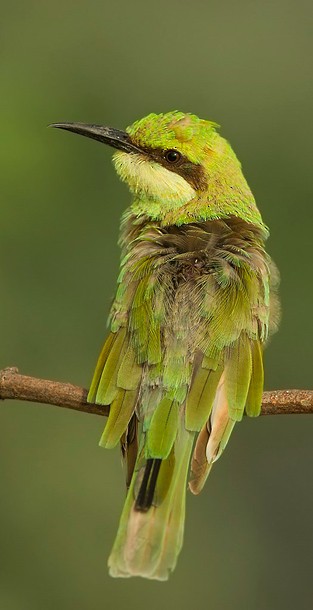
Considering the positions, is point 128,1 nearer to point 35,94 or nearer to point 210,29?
point 210,29

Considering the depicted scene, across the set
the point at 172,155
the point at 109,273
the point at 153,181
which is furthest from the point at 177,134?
the point at 109,273

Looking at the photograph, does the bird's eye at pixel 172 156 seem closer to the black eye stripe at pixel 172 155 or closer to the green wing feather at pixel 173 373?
the black eye stripe at pixel 172 155

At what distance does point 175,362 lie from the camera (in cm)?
305

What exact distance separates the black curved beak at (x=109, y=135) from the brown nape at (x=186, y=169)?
0.09 meters

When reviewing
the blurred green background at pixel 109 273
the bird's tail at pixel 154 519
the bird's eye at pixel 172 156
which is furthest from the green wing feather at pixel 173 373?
the blurred green background at pixel 109 273

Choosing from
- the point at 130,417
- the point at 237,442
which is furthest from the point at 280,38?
the point at 130,417

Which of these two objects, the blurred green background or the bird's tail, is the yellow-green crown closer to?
the bird's tail

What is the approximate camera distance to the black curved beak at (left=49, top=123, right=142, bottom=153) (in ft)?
12.3

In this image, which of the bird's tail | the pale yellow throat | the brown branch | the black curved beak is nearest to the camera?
the bird's tail

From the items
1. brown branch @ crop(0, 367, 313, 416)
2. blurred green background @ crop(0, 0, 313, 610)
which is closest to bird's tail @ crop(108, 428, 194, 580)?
brown branch @ crop(0, 367, 313, 416)

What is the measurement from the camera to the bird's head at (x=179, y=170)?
362 cm

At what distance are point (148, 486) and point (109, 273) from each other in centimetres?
254

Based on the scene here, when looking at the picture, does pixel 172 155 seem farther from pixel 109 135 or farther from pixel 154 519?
pixel 154 519

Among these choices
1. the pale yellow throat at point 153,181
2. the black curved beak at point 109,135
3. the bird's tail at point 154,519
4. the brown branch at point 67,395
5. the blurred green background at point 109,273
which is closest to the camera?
the bird's tail at point 154,519
